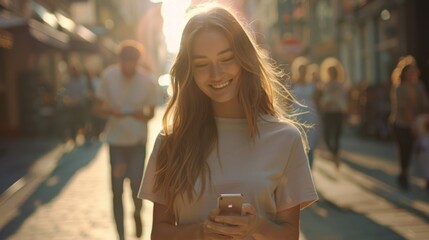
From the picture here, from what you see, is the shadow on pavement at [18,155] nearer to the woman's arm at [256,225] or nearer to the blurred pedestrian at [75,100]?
the blurred pedestrian at [75,100]

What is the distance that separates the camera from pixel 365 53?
28031 mm

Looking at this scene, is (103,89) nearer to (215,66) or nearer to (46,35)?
(215,66)

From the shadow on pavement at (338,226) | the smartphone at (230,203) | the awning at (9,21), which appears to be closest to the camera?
the smartphone at (230,203)

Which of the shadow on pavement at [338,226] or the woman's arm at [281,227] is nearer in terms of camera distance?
the woman's arm at [281,227]

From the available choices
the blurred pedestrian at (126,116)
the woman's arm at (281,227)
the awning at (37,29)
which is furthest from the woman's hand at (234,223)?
the awning at (37,29)

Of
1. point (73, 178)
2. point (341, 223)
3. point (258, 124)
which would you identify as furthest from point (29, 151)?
point (258, 124)

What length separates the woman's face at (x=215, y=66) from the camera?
8.55 ft

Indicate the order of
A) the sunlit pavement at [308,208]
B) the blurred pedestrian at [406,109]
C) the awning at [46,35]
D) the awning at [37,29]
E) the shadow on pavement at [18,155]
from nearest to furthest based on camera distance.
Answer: the sunlit pavement at [308,208] → the blurred pedestrian at [406,109] → the shadow on pavement at [18,155] → the awning at [37,29] → the awning at [46,35]

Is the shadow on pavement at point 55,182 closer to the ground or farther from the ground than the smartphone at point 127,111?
closer to the ground

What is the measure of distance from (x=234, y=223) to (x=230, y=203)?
0.21 feet

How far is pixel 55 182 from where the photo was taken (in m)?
11.8

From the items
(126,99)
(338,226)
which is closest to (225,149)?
(126,99)

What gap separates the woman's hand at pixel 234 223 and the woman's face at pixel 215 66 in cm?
46

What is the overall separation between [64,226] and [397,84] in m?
4.70
